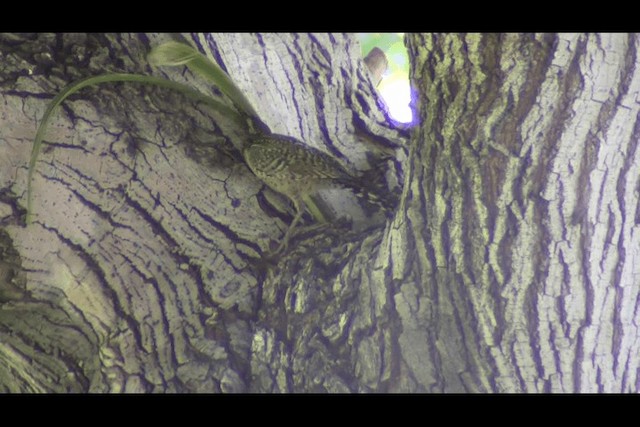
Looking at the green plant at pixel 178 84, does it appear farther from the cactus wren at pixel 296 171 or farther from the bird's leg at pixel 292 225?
the bird's leg at pixel 292 225

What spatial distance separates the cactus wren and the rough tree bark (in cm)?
5

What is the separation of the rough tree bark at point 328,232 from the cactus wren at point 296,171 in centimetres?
5

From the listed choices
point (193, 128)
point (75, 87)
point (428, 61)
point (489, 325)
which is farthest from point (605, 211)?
point (75, 87)

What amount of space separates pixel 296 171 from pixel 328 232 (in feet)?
1.06

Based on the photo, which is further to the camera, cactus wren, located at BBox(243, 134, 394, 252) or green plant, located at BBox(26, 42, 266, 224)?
cactus wren, located at BBox(243, 134, 394, 252)

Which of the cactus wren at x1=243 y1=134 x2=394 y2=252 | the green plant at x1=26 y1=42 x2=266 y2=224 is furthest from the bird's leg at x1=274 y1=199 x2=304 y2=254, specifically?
the green plant at x1=26 y1=42 x2=266 y2=224

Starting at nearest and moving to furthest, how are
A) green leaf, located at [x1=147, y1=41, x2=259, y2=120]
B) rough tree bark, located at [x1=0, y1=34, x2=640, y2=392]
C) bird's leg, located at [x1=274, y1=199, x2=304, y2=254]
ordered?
1. rough tree bark, located at [x1=0, y1=34, x2=640, y2=392]
2. green leaf, located at [x1=147, y1=41, x2=259, y2=120]
3. bird's leg, located at [x1=274, y1=199, x2=304, y2=254]

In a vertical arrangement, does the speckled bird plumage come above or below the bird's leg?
above

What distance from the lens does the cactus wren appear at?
2.67m

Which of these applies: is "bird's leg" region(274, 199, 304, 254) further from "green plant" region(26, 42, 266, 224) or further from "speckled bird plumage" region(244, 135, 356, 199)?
"green plant" region(26, 42, 266, 224)

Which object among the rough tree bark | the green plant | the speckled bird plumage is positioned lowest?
the rough tree bark

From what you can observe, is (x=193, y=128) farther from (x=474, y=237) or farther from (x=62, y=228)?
(x=474, y=237)

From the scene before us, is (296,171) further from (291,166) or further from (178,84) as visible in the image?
(178,84)

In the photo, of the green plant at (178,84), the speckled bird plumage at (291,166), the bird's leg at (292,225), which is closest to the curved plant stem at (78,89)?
the green plant at (178,84)
